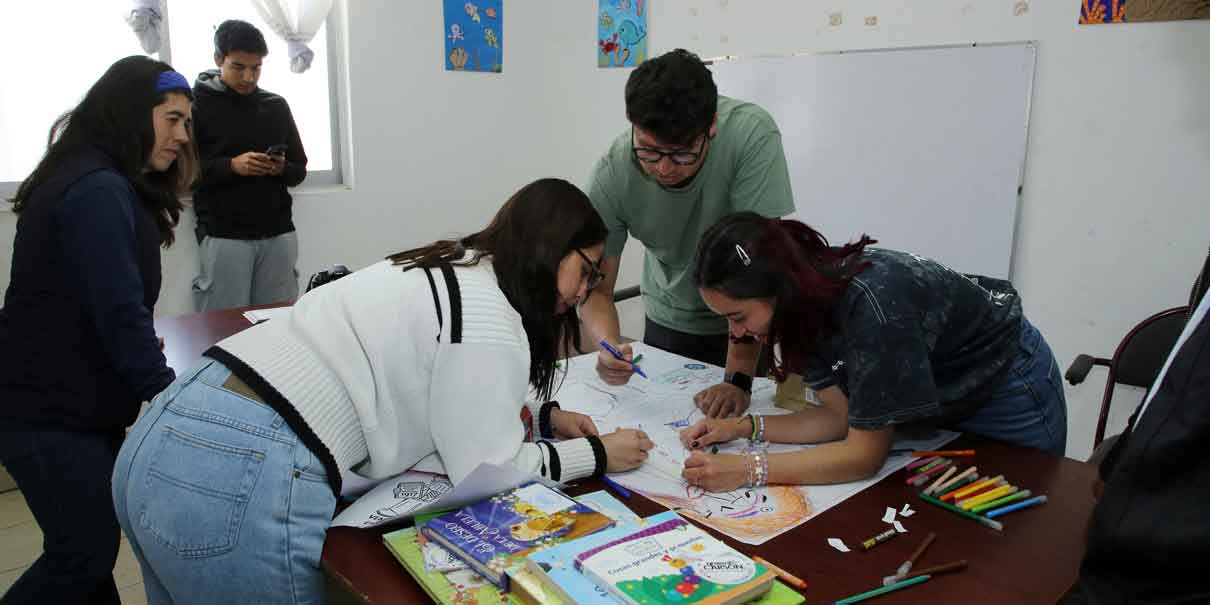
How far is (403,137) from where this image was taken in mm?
3994

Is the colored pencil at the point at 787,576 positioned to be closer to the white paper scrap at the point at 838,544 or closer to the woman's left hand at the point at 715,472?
the white paper scrap at the point at 838,544

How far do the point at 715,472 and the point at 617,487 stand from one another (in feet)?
0.52

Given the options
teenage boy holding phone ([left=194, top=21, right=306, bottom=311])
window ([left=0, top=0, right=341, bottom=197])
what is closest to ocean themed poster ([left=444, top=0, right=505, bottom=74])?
window ([left=0, top=0, right=341, bottom=197])

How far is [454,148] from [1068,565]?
3673 millimetres

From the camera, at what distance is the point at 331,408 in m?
1.08

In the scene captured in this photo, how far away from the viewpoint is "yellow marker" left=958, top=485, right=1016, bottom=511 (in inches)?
46.6

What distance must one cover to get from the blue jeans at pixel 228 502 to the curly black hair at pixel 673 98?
972 millimetres

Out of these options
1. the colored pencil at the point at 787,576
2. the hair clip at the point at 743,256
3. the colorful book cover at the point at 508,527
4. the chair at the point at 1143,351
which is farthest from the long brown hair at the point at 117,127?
the chair at the point at 1143,351

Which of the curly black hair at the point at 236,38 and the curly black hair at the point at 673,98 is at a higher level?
the curly black hair at the point at 236,38

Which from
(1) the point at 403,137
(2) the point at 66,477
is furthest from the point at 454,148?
A: (2) the point at 66,477

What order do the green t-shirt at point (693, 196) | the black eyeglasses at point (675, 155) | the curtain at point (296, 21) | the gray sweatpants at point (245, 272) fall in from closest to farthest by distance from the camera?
1. the black eyeglasses at point (675, 155)
2. the green t-shirt at point (693, 196)
3. the gray sweatpants at point (245, 272)
4. the curtain at point (296, 21)

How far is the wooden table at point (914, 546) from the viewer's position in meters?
0.97

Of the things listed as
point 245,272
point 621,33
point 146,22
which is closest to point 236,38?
point 146,22

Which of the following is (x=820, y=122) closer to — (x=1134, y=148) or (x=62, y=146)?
(x=1134, y=148)
